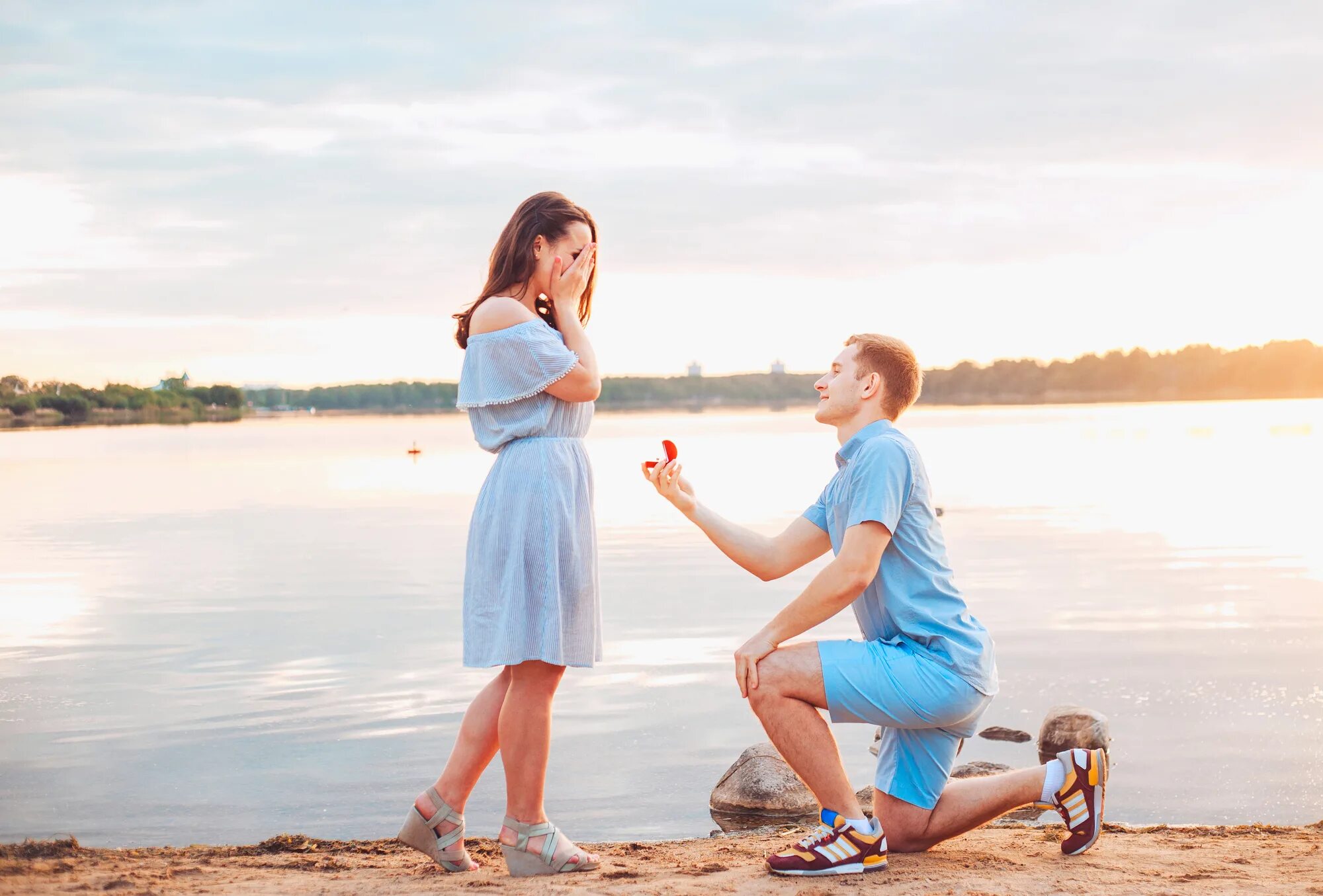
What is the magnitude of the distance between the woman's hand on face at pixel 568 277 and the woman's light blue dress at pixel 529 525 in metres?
0.12

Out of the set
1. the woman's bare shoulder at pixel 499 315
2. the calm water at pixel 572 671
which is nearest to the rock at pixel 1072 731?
A: the calm water at pixel 572 671

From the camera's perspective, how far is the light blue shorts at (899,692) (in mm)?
3943

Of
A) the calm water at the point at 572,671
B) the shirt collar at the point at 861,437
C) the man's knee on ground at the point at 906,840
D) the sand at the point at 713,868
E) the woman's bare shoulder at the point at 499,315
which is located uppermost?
the woman's bare shoulder at the point at 499,315

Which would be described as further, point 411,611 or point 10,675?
point 411,611

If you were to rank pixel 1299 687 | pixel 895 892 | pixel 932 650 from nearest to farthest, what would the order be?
pixel 895 892 → pixel 932 650 → pixel 1299 687

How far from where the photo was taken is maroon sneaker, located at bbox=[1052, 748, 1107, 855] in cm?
415

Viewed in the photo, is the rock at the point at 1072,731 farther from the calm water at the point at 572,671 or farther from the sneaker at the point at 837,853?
the sneaker at the point at 837,853

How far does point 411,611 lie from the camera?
39.3 feet

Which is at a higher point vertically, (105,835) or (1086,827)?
(1086,827)

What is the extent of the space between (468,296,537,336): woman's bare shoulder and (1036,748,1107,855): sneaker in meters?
2.27

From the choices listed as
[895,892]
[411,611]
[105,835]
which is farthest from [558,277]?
[411,611]

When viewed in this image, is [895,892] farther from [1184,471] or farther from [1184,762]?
[1184,471]

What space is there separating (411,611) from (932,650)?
8.60m

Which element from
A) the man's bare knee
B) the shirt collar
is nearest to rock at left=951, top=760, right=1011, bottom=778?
the man's bare knee
